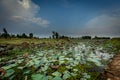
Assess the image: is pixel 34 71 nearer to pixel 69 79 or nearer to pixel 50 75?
pixel 50 75

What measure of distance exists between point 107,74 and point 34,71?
315 cm

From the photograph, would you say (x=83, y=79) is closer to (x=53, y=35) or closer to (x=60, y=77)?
(x=60, y=77)

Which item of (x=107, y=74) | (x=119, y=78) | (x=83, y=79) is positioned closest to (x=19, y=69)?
(x=83, y=79)

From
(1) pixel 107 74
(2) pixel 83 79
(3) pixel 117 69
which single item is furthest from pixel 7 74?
(3) pixel 117 69

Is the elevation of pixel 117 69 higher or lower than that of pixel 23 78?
higher

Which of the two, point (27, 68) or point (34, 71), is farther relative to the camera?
point (27, 68)

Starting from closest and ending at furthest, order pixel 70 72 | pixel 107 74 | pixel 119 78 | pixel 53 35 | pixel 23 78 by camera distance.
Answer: pixel 119 78 < pixel 107 74 < pixel 23 78 < pixel 70 72 < pixel 53 35

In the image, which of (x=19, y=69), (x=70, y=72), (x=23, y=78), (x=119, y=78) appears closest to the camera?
(x=119, y=78)

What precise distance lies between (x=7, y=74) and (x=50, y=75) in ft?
6.26

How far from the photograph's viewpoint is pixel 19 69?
703 cm

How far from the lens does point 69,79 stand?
562cm

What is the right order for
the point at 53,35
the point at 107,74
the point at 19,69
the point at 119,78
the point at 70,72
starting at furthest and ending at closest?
the point at 53,35 → the point at 19,69 → the point at 70,72 → the point at 107,74 → the point at 119,78

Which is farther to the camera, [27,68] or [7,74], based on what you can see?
[27,68]

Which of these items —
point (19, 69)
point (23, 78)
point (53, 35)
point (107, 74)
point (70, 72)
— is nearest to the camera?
point (107, 74)
